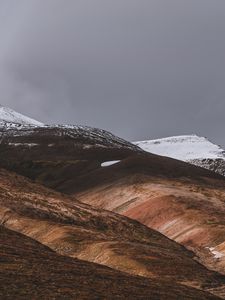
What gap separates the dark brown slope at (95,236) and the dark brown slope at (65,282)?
5109 mm

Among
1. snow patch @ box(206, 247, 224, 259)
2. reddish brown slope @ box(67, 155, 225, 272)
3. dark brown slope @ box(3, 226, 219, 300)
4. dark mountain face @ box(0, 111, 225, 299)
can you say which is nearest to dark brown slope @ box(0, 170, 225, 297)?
dark mountain face @ box(0, 111, 225, 299)

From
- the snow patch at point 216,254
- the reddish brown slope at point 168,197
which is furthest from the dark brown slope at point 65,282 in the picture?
the snow patch at point 216,254

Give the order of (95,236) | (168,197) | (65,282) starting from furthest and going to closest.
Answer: (168,197), (95,236), (65,282)

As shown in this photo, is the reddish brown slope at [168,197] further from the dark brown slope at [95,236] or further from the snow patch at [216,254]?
the dark brown slope at [95,236]

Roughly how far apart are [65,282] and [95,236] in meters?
39.4

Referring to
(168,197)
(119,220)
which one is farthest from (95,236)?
(168,197)

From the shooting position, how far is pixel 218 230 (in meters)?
101

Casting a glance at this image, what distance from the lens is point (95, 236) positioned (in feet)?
265

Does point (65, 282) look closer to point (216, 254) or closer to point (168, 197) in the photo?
point (216, 254)

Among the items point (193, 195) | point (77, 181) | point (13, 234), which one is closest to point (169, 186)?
point (193, 195)

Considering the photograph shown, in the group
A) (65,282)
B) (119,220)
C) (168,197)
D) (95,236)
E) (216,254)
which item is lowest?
(65,282)

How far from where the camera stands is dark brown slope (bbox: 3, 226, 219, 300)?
37.5 m

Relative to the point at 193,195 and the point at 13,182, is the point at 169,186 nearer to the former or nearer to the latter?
the point at 193,195

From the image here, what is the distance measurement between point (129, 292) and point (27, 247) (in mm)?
19487
